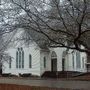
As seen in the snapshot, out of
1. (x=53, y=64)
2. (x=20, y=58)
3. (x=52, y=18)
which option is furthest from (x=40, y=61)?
(x=52, y=18)

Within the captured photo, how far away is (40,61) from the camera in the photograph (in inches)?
2169

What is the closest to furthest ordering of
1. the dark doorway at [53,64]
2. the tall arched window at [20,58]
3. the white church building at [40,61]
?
1. the white church building at [40,61]
2. the tall arched window at [20,58]
3. the dark doorway at [53,64]

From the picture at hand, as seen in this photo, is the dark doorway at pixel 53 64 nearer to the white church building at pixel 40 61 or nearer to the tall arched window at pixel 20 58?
the white church building at pixel 40 61

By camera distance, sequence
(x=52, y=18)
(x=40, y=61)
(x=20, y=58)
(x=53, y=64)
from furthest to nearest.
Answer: (x=53, y=64) → (x=20, y=58) → (x=40, y=61) → (x=52, y=18)

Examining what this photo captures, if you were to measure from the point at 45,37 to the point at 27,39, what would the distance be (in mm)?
1137

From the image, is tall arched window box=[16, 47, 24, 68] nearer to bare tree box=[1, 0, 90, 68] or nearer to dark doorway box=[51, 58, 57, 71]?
dark doorway box=[51, 58, 57, 71]

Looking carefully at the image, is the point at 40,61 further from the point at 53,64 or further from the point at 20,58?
the point at 20,58

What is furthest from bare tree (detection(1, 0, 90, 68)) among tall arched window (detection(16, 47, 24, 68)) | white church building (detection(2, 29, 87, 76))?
tall arched window (detection(16, 47, 24, 68))

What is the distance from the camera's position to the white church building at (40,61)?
54.2m

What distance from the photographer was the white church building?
178 ft

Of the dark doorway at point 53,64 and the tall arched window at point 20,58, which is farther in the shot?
the dark doorway at point 53,64

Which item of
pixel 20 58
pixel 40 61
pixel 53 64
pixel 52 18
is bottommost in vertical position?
pixel 53 64

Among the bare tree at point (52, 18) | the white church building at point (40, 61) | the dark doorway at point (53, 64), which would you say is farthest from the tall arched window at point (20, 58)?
the bare tree at point (52, 18)

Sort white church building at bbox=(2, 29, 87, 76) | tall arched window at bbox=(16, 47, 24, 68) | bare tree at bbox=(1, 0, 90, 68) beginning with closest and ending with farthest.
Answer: bare tree at bbox=(1, 0, 90, 68) → white church building at bbox=(2, 29, 87, 76) → tall arched window at bbox=(16, 47, 24, 68)
